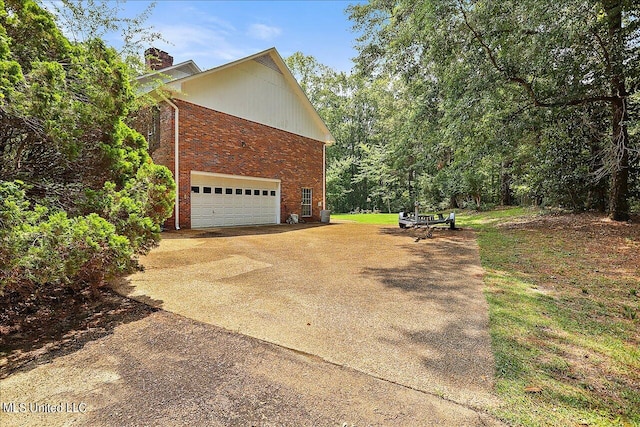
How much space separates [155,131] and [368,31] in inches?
357

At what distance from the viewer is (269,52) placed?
1398 cm

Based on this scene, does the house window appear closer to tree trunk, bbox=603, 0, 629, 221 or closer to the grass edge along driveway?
the grass edge along driveway

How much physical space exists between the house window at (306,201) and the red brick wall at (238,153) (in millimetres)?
287

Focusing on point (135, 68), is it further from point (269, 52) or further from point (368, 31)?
point (368, 31)

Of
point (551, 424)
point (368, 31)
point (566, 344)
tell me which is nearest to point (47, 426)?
point (551, 424)

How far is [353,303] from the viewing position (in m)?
4.09

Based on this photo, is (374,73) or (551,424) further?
(374,73)

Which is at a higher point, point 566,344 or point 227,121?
point 227,121

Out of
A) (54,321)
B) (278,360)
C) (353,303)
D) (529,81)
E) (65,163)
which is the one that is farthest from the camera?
(529,81)

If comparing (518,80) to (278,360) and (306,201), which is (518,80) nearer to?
(278,360)

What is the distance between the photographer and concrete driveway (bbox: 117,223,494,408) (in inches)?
103

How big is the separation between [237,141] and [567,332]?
1211 centimetres

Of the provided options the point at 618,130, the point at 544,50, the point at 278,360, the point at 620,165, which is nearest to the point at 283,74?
the point at 544,50

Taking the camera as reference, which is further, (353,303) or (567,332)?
(353,303)
